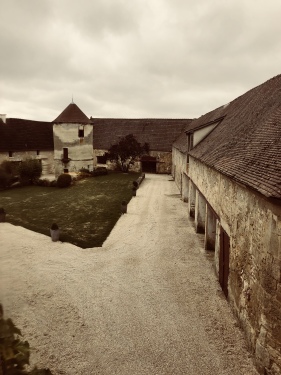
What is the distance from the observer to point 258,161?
7.11 m

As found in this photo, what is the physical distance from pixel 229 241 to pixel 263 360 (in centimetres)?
350

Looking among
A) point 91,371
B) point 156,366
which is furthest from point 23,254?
point 156,366

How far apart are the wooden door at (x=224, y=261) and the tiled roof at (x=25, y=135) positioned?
3158 centimetres

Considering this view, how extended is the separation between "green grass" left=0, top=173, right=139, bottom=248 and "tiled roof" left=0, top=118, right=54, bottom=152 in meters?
9.52

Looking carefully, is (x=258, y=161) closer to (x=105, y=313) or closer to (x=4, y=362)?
(x=105, y=313)

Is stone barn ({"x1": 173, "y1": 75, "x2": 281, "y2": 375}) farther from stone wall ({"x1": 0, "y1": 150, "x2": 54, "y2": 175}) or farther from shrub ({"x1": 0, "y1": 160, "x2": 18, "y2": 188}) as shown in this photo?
stone wall ({"x1": 0, "y1": 150, "x2": 54, "y2": 175})

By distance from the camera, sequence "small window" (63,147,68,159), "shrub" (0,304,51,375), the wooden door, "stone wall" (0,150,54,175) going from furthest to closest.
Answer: "small window" (63,147,68,159) → "stone wall" (0,150,54,175) → the wooden door → "shrub" (0,304,51,375)

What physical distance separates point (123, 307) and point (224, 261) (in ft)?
12.2

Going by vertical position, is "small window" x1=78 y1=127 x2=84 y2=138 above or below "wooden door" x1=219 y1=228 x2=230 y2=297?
above

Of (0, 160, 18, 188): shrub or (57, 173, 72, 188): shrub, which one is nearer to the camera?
(0, 160, 18, 188): shrub

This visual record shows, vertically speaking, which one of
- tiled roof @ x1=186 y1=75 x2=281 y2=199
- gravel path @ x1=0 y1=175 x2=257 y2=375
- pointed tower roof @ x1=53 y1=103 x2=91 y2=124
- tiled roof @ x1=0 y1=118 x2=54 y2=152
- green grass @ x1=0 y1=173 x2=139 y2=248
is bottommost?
gravel path @ x1=0 y1=175 x2=257 y2=375

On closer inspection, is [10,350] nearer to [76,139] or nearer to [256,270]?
[256,270]

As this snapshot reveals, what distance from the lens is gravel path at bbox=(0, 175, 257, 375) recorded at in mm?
6289

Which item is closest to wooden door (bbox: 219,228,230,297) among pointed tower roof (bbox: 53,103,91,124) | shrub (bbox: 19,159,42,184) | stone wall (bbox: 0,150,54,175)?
shrub (bbox: 19,159,42,184)
